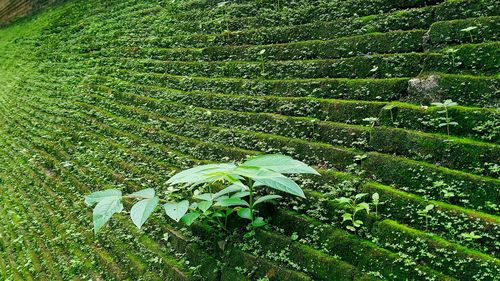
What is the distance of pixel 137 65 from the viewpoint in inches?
190

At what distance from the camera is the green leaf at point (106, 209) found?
1758 mm

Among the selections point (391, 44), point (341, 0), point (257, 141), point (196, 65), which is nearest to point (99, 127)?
point (196, 65)

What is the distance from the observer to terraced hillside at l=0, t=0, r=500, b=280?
1.75m

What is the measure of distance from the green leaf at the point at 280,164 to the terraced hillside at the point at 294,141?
32cm

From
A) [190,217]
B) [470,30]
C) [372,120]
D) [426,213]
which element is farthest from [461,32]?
[190,217]

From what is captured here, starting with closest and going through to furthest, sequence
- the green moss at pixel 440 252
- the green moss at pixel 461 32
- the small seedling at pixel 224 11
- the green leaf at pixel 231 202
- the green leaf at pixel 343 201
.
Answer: the green moss at pixel 440 252, the green leaf at pixel 343 201, the green leaf at pixel 231 202, the green moss at pixel 461 32, the small seedling at pixel 224 11

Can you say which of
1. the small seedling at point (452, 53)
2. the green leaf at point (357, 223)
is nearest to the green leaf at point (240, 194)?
the green leaf at point (357, 223)

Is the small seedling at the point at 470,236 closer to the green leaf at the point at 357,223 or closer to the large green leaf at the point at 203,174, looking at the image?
the green leaf at the point at 357,223

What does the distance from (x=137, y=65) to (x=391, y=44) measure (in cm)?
321

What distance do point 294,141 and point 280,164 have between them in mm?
701

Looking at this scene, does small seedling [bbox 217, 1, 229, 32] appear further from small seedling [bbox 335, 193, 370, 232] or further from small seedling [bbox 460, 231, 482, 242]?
small seedling [bbox 460, 231, 482, 242]

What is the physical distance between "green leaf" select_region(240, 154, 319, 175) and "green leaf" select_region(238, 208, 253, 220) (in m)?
0.31

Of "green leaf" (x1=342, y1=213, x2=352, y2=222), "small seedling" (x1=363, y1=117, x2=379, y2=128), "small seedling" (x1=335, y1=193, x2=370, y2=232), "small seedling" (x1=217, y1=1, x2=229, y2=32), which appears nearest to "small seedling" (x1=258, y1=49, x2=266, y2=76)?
"small seedling" (x1=217, y1=1, x2=229, y2=32)

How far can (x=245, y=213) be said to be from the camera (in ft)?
6.73
